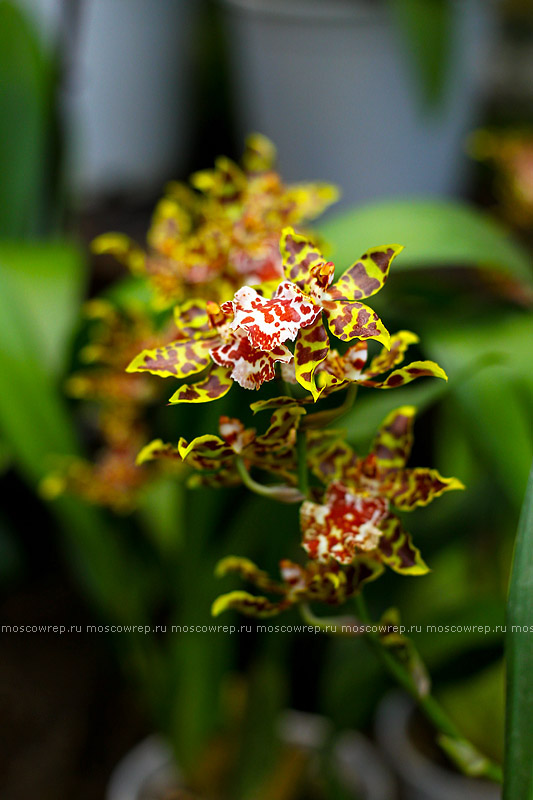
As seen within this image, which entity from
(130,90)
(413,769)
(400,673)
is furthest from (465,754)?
(130,90)

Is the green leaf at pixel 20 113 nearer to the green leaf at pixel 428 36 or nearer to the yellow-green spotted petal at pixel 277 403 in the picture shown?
the green leaf at pixel 428 36

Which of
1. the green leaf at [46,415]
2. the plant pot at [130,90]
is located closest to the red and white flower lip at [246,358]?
the green leaf at [46,415]

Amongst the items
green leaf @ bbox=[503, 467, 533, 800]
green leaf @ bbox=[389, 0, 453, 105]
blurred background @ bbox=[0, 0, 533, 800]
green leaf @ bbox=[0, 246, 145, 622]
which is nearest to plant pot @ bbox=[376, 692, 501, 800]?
blurred background @ bbox=[0, 0, 533, 800]

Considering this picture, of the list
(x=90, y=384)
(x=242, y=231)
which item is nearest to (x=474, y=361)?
(x=242, y=231)

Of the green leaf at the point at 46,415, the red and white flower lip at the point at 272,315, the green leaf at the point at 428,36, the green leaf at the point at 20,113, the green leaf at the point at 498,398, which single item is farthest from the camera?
the green leaf at the point at 428,36

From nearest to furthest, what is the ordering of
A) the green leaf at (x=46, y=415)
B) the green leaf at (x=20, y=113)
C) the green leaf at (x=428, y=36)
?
the green leaf at (x=46, y=415)
the green leaf at (x=20, y=113)
the green leaf at (x=428, y=36)

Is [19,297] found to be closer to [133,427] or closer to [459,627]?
[133,427]

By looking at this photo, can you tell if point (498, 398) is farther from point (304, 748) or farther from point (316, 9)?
point (316, 9)
